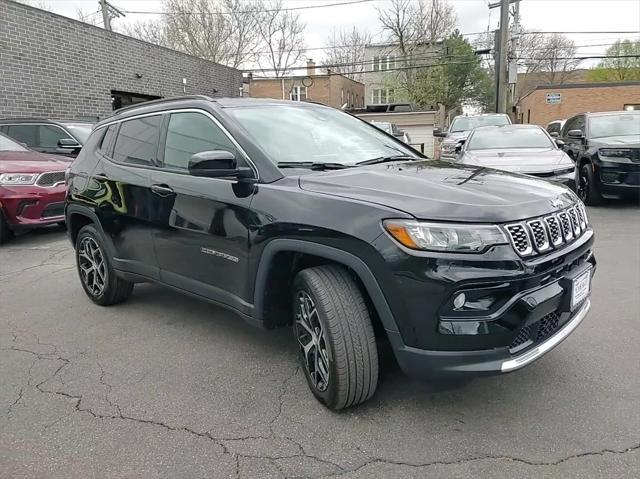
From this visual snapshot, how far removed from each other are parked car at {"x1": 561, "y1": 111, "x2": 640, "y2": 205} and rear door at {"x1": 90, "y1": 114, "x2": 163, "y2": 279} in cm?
747

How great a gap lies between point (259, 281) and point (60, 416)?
1.31 m

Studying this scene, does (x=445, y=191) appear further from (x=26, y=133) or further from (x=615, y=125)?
(x=26, y=133)

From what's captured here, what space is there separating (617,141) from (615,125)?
2.77 ft

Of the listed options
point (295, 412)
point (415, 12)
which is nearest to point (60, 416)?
point (295, 412)

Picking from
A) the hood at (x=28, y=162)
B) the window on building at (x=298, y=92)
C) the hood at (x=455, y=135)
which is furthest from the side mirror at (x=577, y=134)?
the window on building at (x=298, y=92)

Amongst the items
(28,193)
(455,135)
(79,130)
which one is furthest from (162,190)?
(455,135)

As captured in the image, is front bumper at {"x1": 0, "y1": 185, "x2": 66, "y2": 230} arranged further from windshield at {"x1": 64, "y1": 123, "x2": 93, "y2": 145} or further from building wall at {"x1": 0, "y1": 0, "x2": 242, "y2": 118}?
building wall at {"x1": 0, "y1": 0, "x2": 242, "y2": 118}

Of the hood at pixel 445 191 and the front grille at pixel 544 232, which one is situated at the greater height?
the hood at pixel 445 191

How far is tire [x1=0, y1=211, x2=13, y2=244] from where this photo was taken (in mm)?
6848

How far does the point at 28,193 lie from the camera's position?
265 inches

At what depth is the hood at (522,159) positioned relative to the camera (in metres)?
7.67

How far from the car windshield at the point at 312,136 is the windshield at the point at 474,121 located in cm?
1321

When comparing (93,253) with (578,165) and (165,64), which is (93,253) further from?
(165,64)

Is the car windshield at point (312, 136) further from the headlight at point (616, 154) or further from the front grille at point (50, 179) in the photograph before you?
the headlight at point (616, 154)
